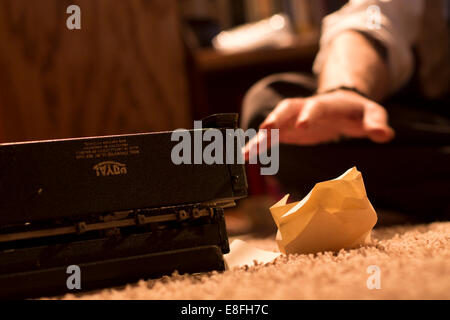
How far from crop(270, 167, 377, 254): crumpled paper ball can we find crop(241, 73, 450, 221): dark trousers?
0.46 metres

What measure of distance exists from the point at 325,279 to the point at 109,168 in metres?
0.21

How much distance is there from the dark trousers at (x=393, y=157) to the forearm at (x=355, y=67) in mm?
72

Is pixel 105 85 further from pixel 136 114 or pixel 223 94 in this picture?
pixel 223 94

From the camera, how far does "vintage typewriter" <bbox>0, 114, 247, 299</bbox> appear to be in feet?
1.49

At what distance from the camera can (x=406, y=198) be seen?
101cm

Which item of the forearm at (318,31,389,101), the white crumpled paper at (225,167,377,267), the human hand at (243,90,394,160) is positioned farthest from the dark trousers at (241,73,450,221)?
the white crumpled paper at (225,167,377,267)

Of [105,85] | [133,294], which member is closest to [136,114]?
[105,85]

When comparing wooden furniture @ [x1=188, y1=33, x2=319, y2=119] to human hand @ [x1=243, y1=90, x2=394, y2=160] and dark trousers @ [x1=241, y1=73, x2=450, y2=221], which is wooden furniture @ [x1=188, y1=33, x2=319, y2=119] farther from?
human hand @ [x1=243, y1=90, x2=394, y2=160]

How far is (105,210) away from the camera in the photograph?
0.47 metres

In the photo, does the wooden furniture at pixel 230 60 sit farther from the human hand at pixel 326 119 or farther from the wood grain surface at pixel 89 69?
Answer: the human hand at pixel 326 119

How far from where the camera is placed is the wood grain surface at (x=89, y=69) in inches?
53.3

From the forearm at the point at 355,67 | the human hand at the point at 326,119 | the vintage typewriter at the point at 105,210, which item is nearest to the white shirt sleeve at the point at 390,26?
the forearm at the point at 355,67

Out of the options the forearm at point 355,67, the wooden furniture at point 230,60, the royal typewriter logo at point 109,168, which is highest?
the wooden furniture at point 230,60

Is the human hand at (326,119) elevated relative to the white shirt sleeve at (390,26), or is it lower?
lower
